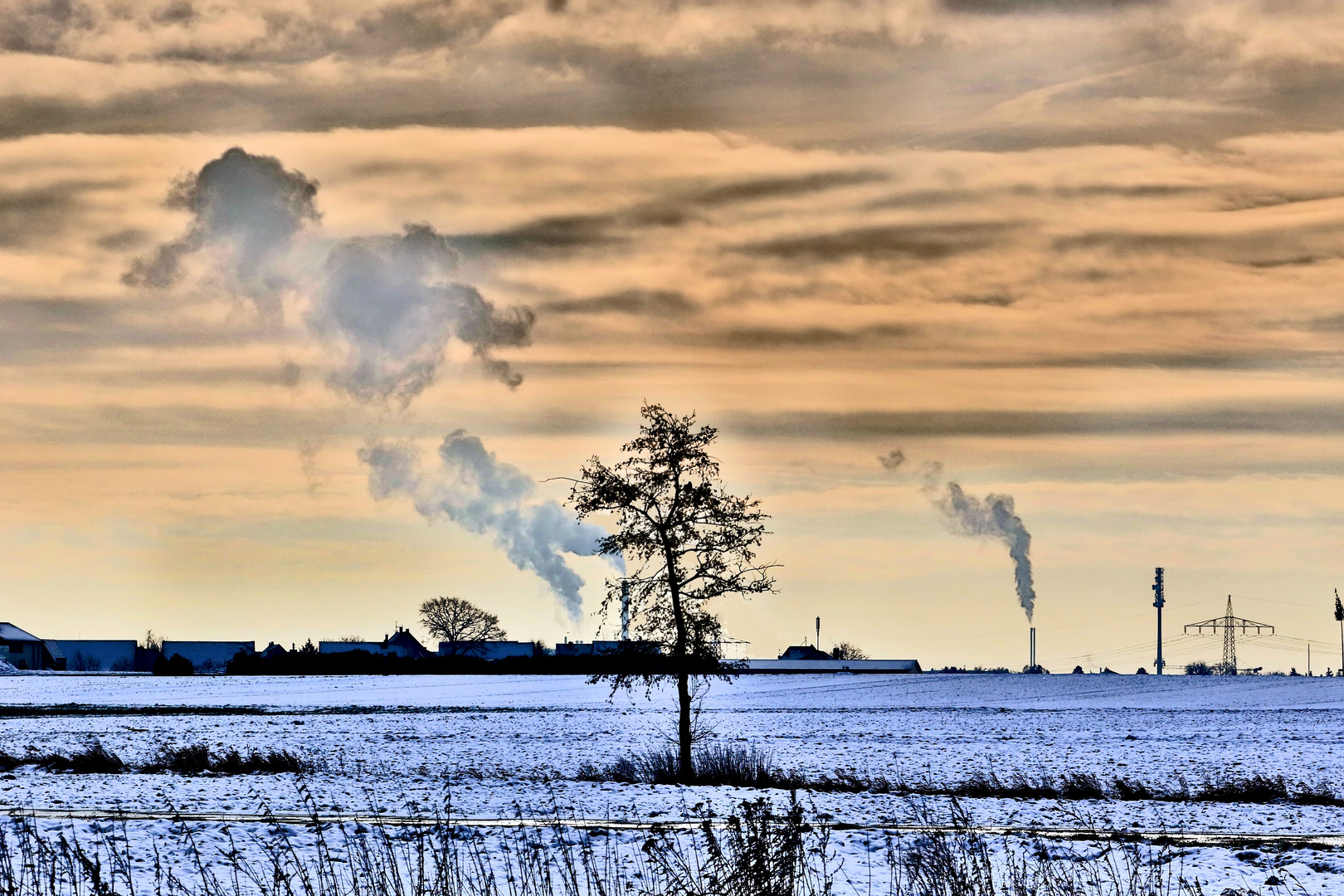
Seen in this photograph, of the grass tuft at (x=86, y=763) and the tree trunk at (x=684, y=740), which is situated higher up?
the tree trunk at (x=684, y=740)

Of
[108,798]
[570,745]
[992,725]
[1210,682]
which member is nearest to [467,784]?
[108,798]

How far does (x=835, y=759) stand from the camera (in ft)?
151

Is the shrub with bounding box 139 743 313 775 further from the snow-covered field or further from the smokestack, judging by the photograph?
the smokestack

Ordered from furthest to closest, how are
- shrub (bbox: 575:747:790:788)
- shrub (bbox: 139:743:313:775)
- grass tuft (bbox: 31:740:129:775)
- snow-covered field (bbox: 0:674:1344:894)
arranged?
grass tuft (bbox: 31:740:129:775) → shrub (bbox: 139:743:313:775) → shrub (bbox: 575:747:790:788) → snow-covered field (bbox: 0:674:1344:894)

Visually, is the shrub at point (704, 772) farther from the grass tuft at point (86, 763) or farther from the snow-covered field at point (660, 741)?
the grass tuft at point (86, 763)

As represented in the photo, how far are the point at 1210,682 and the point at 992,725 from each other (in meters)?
95.2

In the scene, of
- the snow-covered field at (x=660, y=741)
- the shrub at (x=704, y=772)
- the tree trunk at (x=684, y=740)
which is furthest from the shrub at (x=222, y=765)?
the tree trunk at (x=684, y=740)

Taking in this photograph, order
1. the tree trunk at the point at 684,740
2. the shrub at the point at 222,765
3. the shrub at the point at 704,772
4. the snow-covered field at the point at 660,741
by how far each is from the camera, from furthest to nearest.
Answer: the shrub at the point at 222,765 < the tree trunk at the point at 684,740 < the shrub at the point at 704,772 < the snow-covered field at the point at 660,741

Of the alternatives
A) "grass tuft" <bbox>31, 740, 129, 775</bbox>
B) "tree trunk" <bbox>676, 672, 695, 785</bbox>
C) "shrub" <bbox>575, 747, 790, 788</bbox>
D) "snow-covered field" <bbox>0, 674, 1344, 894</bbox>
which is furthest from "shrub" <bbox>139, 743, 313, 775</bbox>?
"tree trunk" <bbox>676, 672, 695, 785</bbox>

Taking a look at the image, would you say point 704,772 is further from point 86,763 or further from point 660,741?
point 660,741

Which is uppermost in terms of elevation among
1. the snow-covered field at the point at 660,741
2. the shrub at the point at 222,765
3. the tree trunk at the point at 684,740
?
the tree trunk at the point at 684,740

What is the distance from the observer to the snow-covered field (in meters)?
28.7

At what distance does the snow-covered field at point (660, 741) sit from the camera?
28.7m

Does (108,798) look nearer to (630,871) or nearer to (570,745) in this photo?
(630,871)
